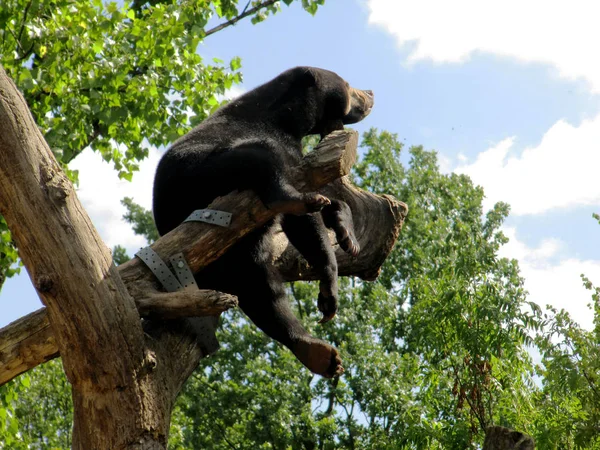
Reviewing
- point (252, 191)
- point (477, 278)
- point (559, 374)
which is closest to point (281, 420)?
point (477, 278)

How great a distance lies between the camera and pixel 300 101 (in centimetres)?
498

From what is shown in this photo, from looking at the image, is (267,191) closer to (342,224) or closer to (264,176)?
(264,176)

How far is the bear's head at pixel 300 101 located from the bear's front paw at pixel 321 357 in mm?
1651

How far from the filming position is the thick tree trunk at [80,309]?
3074mm

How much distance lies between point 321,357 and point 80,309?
137 centimetres

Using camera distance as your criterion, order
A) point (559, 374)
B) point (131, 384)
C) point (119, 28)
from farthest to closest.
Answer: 1. point (119, 28)
2. point (559, 374)
3. point (131, 384)

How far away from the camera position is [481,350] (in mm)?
6449

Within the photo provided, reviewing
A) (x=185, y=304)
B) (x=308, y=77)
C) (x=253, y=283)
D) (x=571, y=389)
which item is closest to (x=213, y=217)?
(x=185, y=304)

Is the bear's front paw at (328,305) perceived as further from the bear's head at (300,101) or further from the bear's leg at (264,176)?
the bear's head at (300,101)

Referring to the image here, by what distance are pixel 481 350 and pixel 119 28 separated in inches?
206

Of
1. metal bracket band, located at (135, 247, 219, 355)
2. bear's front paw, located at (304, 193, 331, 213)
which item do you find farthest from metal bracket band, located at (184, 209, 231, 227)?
bear's front paw, located at (304, 193, 331, 213)

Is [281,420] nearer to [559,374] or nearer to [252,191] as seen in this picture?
[559,374]

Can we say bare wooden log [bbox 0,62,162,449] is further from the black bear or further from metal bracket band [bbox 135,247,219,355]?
the black bear

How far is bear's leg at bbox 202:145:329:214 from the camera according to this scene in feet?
12.3
